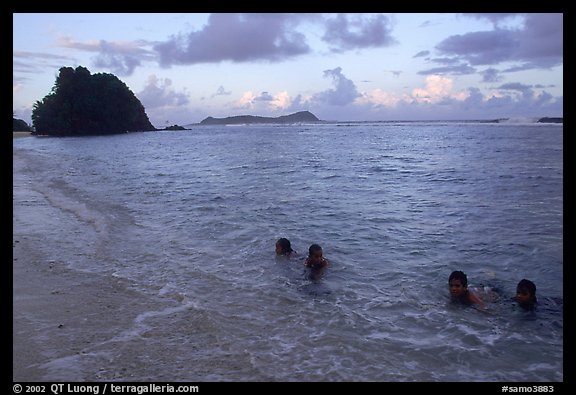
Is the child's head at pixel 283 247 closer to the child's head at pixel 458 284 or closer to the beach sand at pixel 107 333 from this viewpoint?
the beach sand at pixel 107 333

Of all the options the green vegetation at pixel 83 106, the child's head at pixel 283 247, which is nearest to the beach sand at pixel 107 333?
the child's head at pixel 283 247

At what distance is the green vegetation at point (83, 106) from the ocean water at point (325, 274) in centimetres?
8316

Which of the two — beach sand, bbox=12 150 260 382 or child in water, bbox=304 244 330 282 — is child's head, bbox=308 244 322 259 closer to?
child in water, bbox=304 244 330 282

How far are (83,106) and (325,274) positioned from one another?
333 feet

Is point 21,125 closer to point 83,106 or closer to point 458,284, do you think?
point 83,106

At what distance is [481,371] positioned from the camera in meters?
5.50

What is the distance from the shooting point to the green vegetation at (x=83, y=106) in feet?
305

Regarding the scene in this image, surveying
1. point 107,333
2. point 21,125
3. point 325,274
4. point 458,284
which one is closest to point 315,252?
point 325,274

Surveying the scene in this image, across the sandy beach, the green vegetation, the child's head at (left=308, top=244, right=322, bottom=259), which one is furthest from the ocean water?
the green vegetation

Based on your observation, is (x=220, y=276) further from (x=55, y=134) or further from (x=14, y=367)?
(x=55, y=134)

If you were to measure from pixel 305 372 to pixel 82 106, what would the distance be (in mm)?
104593

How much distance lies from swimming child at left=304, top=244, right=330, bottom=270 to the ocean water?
332 mm
